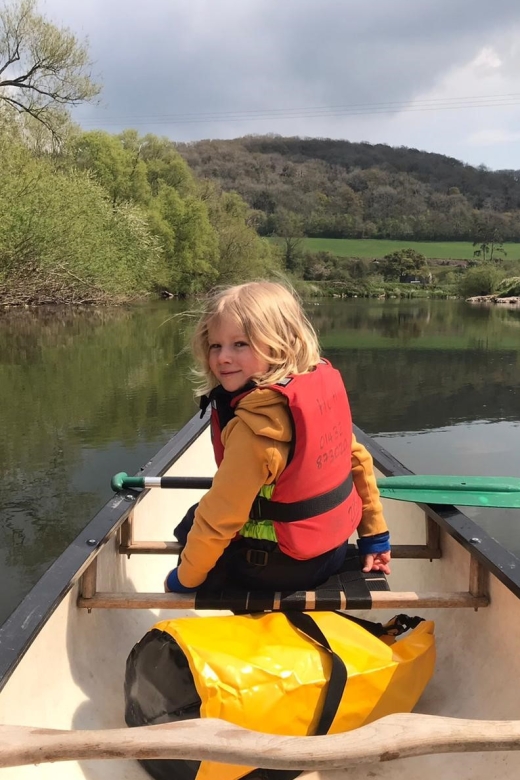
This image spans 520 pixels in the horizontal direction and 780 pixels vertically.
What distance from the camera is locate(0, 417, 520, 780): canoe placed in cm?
100

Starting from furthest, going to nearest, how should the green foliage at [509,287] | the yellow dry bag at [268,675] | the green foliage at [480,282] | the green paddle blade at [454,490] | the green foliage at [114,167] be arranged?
the green foliage at [480,282] → the green foliage at [509,287] → the green foliage at [114,167] → the green paddle blade at [454,490] → the yellow dry bag at [268,675]

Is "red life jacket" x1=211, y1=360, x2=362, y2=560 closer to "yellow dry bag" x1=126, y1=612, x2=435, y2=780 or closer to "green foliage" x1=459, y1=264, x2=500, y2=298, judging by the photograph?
"yellow dry bag" x1=126, y1=612, x2=435, y2=780

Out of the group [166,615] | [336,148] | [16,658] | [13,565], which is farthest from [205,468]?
[336,148]

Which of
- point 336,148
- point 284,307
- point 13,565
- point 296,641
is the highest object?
point 336,148

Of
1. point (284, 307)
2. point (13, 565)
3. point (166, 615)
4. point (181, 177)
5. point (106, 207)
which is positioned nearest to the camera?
point (284, 307)

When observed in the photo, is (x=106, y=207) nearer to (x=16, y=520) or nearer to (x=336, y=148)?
(x=16, y=520)

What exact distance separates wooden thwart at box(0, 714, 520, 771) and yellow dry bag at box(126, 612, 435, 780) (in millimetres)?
457

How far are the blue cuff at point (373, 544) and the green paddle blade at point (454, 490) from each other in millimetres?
383

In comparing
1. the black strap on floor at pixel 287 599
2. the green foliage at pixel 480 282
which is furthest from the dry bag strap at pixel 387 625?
the green foliage at pixel 480 282

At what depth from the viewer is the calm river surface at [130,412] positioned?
4723mm

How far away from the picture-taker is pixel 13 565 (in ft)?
12.8

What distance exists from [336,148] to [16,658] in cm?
13938

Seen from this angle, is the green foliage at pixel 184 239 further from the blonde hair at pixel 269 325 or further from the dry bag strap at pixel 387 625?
the dry bag strap at pixel 387 625

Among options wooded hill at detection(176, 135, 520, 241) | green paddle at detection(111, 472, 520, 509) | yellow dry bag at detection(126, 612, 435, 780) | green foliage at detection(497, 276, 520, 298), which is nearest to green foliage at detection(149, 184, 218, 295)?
green foliage at detection(497, 276, 520, 298)
